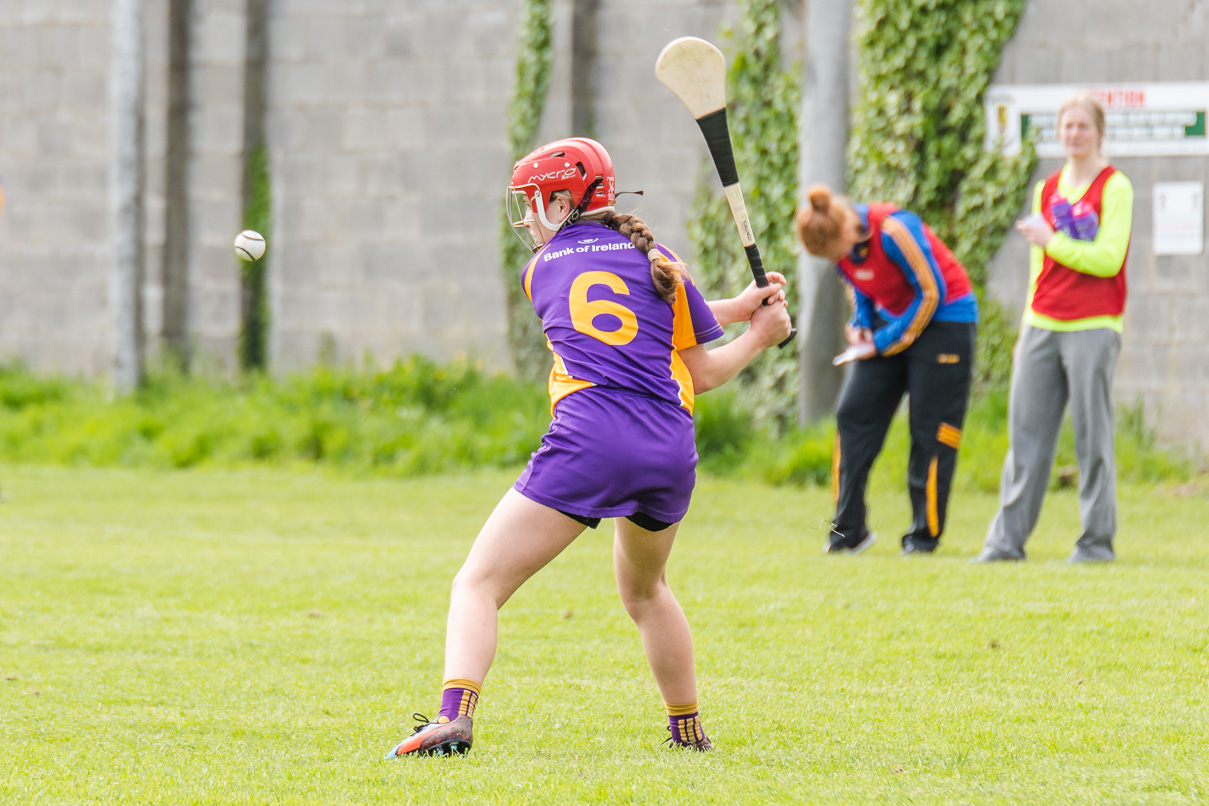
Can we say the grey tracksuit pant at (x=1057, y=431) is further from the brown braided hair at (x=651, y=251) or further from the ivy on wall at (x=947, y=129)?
the ivy on wall at (x=947, y=129)

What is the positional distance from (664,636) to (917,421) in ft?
12.3

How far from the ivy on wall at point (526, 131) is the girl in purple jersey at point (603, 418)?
806cm

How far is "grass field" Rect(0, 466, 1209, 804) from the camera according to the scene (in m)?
3.28

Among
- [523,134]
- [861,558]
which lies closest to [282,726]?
[861,558]

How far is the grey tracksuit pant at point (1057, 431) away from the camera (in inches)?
257

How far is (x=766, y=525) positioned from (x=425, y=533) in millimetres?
1876

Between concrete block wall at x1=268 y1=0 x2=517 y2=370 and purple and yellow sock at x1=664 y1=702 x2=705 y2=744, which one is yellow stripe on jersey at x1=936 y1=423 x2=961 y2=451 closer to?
purple and yellow sock at x1=664 y1=702 x2=705 y2=744

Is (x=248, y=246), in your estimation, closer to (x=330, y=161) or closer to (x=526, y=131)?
(x=526, y=131)

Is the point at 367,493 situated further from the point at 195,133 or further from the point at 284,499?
the point at 195,133

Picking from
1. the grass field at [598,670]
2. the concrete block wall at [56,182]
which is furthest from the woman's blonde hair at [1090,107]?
the concrete block wall at [56,182]

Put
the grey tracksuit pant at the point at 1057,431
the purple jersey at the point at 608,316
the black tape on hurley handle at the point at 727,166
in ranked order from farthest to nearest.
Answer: the grey tracksuit pant at the point at 1057,431, the black tape on hurley handle at the point at 727,166, the purple jersey at the point at 608,316

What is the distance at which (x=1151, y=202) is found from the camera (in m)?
9.98

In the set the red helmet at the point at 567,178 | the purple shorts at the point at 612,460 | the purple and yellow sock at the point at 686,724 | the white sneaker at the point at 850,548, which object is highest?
the red helmet at the point at 567,178

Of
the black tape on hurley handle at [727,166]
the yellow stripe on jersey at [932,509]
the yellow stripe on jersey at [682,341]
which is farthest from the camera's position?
the yellow stripe on jersey at [932,509]
